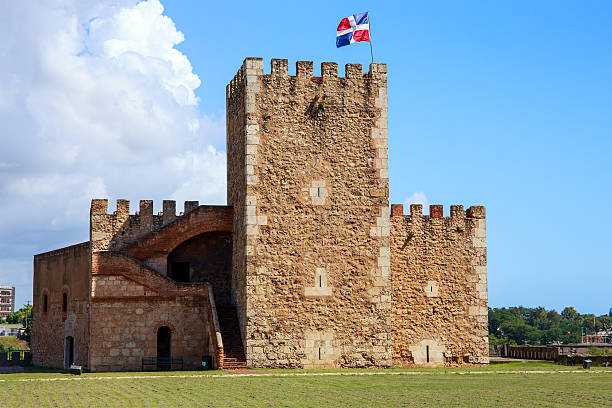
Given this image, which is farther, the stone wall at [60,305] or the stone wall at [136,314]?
the stone wall at [60,305]

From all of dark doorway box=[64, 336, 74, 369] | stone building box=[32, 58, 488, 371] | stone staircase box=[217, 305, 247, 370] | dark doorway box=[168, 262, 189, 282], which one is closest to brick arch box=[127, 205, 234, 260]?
stone building box=[32, 58, 488, 371]

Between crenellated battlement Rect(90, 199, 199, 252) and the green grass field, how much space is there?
7790mm

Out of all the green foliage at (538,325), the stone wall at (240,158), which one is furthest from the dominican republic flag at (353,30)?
the green foliage at (538,325)

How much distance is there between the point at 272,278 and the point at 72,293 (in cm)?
1005

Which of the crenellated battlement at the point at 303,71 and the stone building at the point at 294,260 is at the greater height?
the crenellated battlement at the point at 303,71

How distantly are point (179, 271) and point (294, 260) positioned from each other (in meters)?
6.06

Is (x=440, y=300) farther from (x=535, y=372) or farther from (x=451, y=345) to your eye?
(x=535, y=372)

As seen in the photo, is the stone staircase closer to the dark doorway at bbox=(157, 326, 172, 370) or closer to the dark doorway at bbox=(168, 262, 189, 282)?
the dark doorway at bbox=(157, 326, 172, 370)

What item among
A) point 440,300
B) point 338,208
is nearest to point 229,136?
point 338,208

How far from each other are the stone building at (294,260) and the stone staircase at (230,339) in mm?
58

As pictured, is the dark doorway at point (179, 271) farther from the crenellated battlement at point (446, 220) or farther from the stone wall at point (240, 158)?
the crenellated battlement at point (446, 220)

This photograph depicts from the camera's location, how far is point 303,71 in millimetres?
31391

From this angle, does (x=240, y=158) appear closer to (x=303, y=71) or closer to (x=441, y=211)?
(x=303, y=71)

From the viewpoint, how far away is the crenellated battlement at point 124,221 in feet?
111
